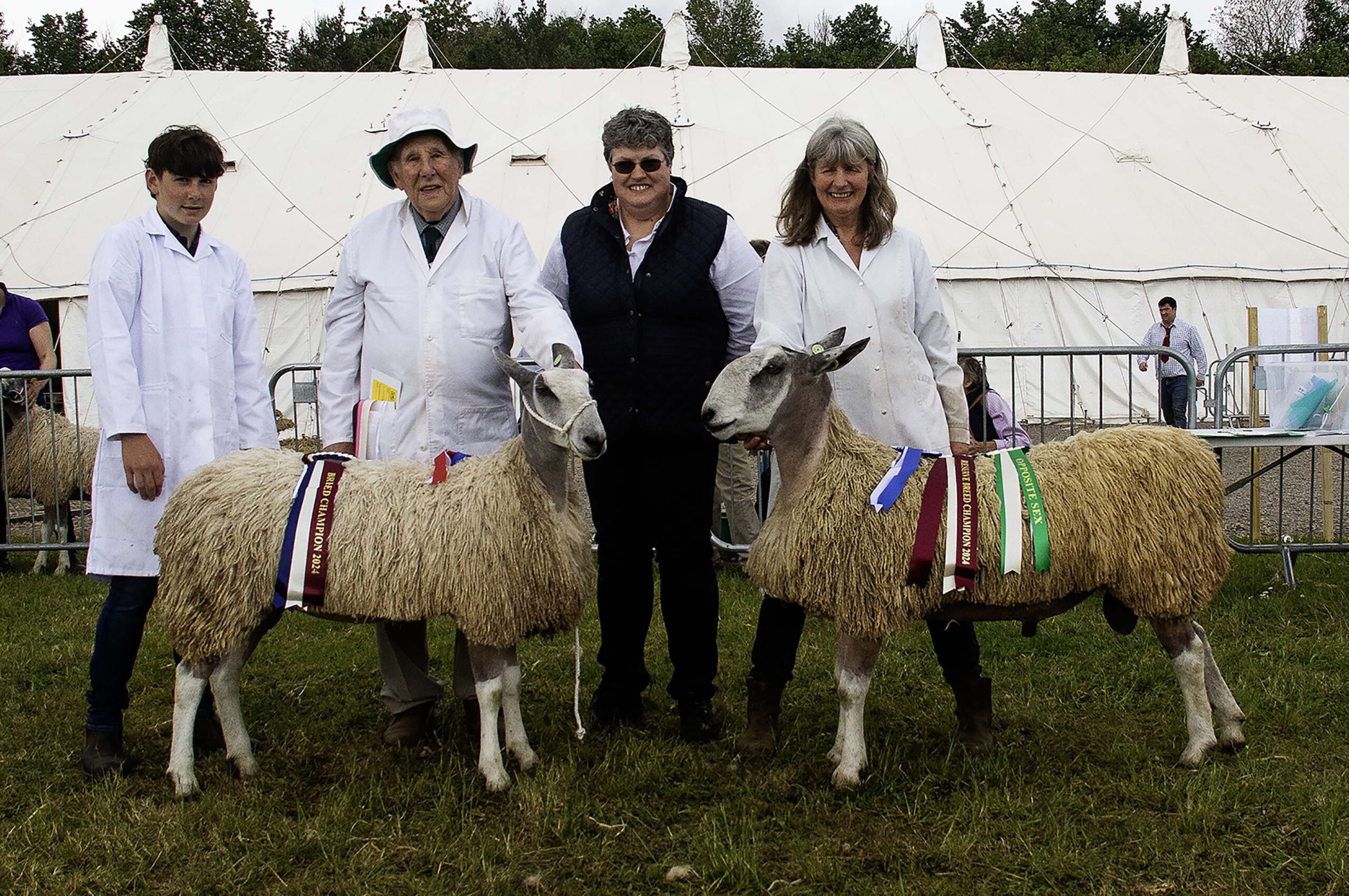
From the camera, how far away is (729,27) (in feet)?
152

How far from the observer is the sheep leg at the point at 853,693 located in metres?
3.90

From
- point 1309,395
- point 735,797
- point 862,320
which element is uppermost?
point 862,320

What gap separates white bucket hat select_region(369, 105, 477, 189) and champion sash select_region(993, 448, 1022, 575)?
2208 millimetres

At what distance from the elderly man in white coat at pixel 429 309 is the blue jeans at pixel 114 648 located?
913 millimetres

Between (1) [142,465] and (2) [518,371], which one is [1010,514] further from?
(1) [142,465]

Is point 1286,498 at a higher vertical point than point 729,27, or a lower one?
lower

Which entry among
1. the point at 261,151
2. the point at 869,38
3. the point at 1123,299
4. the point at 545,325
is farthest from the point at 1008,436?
the point at 869,38

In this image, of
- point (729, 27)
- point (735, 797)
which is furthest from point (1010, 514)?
point (729, 27)

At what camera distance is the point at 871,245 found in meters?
4.09

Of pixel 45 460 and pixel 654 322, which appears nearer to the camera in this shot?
pixel 654 322

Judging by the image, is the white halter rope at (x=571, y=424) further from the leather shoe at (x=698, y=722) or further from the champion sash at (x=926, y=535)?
the champion sash at (x=926, y=535)

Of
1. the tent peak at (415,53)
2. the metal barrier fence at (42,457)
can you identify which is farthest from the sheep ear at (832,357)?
the tent peak at (415,53)

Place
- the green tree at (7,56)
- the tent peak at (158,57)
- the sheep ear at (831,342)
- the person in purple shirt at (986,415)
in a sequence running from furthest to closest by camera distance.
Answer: the green tree at (7,56), the tent peak at (158,57), the person in purple shirt at (986,415), the sheep ear at (831,342)

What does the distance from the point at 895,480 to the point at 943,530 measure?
0.25 metres
